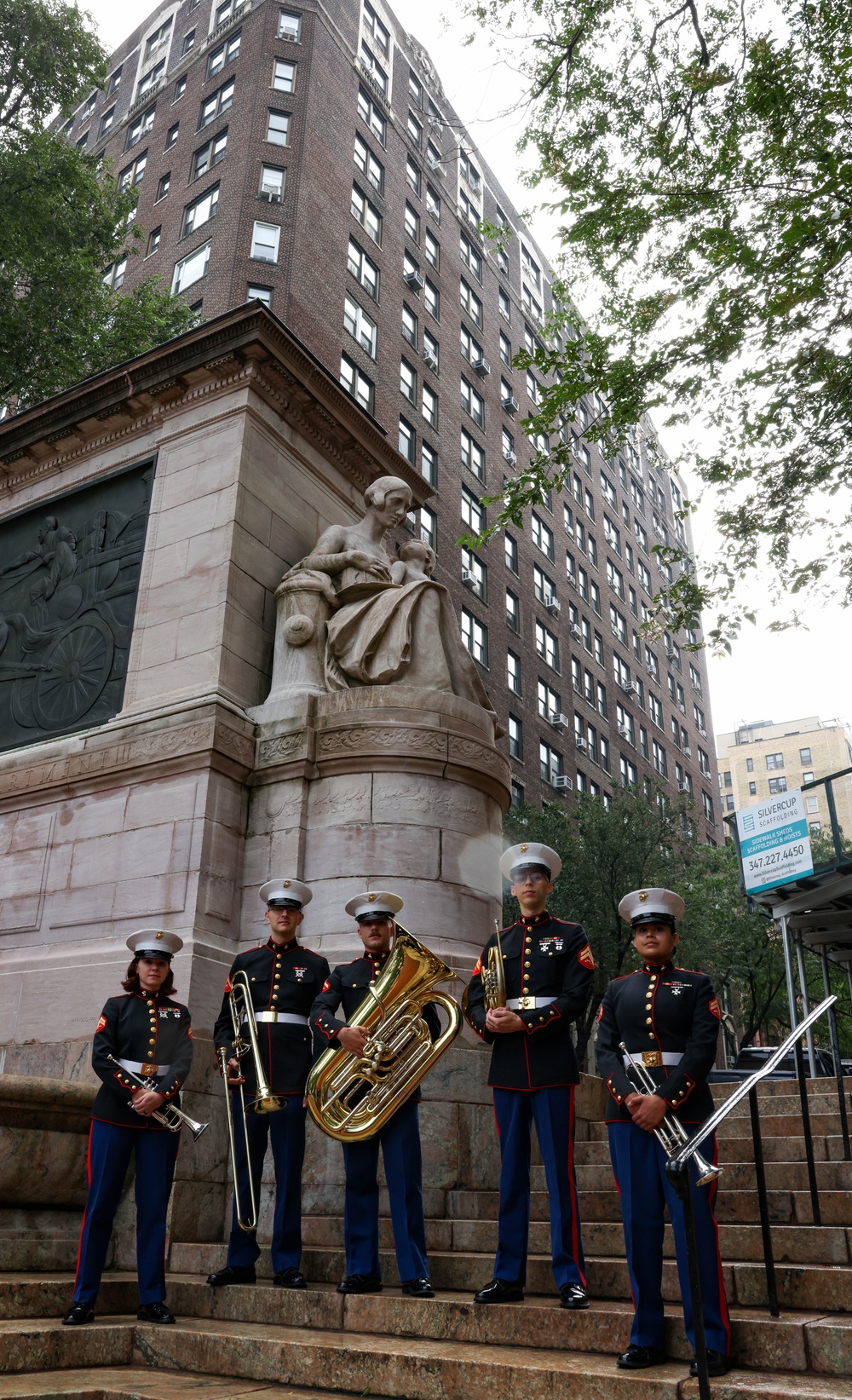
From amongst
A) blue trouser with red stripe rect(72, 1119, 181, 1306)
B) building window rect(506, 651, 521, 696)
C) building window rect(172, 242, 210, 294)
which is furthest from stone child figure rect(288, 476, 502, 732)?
building window rect(506, 651, 521, 696)

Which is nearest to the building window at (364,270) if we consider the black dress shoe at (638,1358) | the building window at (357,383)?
the building window at (357,383)

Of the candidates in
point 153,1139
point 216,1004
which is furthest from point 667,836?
point 153,1139

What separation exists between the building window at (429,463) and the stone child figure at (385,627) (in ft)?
102

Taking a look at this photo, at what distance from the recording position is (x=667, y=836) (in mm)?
35219

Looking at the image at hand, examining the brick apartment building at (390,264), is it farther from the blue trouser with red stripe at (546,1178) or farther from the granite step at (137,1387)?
the granite step at (137,1387)

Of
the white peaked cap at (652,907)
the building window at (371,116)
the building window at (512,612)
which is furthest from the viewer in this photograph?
the building window at (512,612)

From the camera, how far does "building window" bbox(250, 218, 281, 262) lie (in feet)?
119

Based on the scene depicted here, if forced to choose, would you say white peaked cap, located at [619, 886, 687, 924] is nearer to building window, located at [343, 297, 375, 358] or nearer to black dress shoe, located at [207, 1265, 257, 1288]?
black dress shoe, located at [207, 1265, 257, 1288]

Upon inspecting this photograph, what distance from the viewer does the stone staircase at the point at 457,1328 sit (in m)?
4.61

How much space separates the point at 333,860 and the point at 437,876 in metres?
0.92

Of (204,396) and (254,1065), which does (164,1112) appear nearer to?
(254,1065)

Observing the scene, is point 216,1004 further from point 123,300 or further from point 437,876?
point 123,300

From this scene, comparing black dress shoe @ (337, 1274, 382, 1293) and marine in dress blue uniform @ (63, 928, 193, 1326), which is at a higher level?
marine in dress blue uniform @ (63, 928, 193, 1326)

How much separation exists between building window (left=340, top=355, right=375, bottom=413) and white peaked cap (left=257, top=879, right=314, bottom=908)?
31433mm
